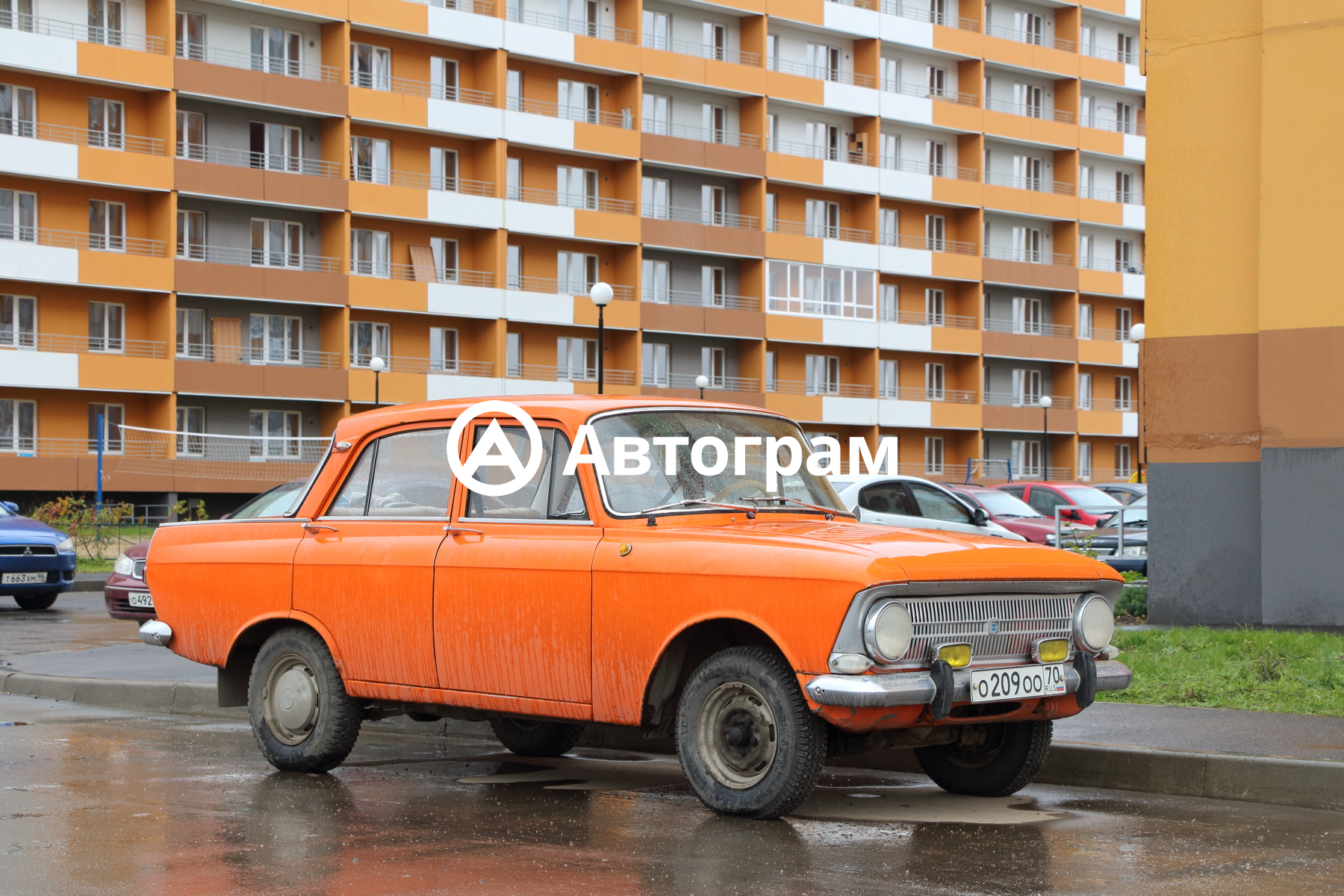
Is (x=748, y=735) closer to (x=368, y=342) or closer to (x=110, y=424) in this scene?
(x=110, y=424)

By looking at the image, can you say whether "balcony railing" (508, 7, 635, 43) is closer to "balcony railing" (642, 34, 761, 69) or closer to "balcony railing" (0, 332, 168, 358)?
"balcony railing" (642, 34, 761, 69)

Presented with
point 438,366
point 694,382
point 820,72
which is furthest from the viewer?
point 820,72

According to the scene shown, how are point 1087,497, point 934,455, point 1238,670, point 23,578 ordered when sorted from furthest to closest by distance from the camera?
point 934,455, point 1087,497, point 23,578, point 1238,670

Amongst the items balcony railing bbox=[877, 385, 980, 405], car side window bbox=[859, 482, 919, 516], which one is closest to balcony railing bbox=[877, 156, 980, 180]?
balcony railing bbox=[877, 385, 980, 405]

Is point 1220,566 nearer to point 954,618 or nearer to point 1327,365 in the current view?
→ point 1327,365

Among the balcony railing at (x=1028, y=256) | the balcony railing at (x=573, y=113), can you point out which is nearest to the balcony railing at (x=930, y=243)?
the balcony railing at (x=1028, y=256)

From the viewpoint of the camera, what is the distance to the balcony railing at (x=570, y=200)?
5509 cm

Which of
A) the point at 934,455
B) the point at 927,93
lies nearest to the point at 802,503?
the point at 934,455

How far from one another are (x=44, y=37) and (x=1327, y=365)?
40264 mm

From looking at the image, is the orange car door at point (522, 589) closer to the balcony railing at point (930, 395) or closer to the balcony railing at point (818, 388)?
the balcony railing at point (818, 388)

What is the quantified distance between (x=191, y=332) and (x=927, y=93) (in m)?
31.3

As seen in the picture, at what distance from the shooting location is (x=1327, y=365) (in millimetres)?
15094

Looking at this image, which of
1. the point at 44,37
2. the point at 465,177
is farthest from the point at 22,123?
the point at 465,177

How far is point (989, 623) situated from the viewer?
6.93 m
